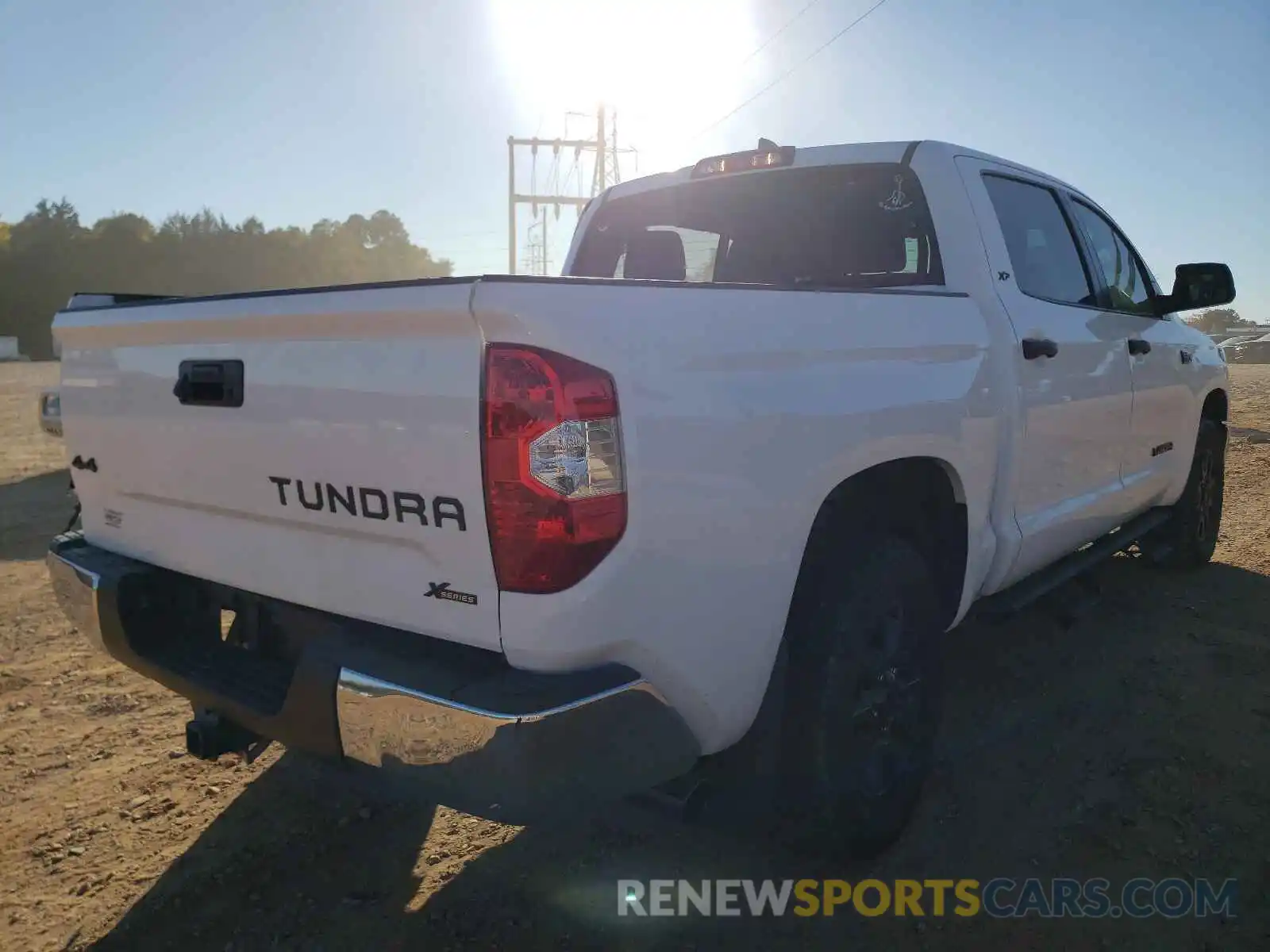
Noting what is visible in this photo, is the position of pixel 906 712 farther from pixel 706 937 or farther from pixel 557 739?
pixel 557 739

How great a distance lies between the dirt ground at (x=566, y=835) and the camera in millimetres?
2258

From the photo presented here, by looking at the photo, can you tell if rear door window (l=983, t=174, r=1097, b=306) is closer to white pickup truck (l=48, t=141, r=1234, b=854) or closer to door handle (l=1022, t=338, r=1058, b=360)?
white pickup truck (l=48, t=141, r=1234, b=854)

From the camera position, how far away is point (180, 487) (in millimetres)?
2223

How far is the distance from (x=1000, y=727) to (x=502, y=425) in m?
2.58

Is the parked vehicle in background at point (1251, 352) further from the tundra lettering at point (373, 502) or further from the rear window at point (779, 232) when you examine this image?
the tundra lettering at point (373, 502)

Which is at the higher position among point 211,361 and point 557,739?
point 211,361

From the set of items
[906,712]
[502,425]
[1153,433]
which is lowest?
[906,712]

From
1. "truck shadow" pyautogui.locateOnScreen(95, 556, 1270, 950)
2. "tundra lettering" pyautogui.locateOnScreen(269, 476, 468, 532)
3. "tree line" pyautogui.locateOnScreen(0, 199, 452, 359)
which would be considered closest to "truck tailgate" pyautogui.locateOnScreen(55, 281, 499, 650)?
"tundra lettering" pyautogui.locateOnScreen(269, 476, 468, 532)

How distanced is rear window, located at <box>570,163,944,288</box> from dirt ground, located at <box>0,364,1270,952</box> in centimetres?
169

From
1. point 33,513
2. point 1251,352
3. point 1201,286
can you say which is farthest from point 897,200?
point 1251,352

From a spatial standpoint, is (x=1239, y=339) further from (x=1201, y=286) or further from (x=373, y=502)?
(x=373, y=502)

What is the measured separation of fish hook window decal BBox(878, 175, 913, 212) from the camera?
10.0 ft

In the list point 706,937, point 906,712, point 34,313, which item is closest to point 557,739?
point 706,937

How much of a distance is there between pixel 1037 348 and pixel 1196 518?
2.87m
